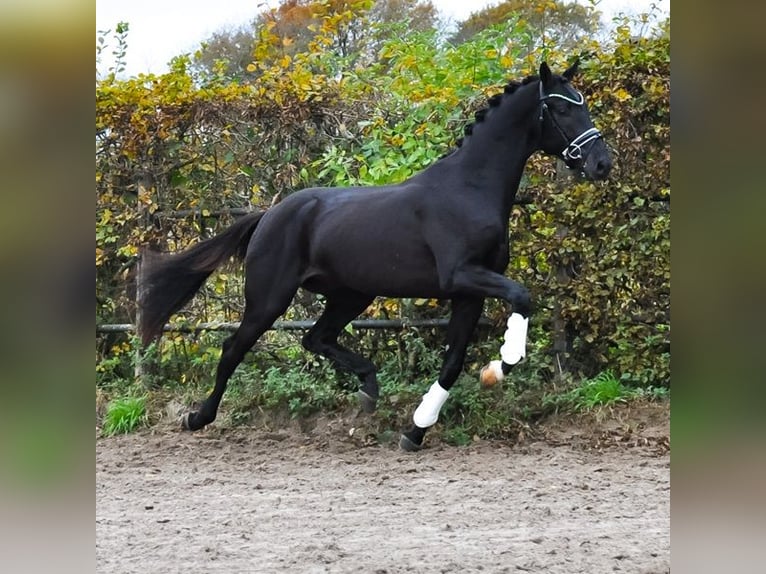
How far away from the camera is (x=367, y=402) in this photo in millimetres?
5734

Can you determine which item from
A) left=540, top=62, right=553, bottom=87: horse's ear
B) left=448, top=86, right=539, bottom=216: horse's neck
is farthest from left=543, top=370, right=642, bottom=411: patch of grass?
left=540, top=62, right=553, bottom=87: horse's ear

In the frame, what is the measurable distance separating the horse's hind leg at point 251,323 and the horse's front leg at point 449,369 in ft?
3.64

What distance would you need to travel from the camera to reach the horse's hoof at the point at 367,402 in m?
5.72

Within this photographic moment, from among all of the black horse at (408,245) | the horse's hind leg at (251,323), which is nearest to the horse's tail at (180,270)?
the black horse at (408,245)

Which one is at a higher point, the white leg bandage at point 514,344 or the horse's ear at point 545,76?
the horse's ear at point 545,76

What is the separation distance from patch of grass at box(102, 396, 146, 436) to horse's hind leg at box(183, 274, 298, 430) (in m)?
0.73

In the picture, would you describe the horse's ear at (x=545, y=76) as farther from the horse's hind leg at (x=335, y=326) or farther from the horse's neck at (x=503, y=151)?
the horse's hind leg at (x=335, y=326)

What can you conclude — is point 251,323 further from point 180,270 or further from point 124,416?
point 124,416
